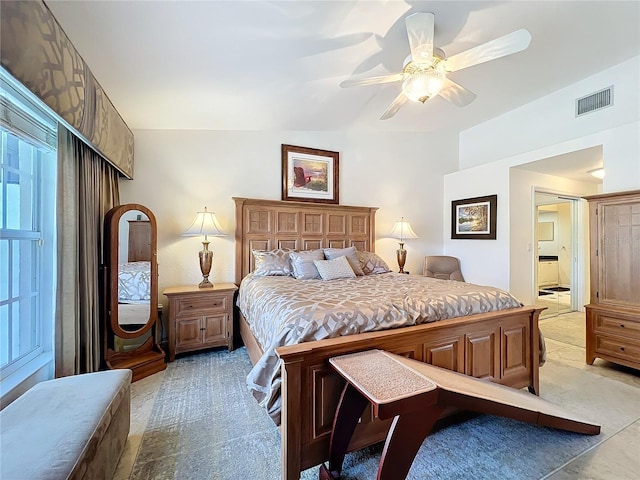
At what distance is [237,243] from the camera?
11.7 feet

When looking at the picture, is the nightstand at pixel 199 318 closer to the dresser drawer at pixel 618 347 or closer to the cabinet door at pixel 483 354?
the cabinet door at pixel 483 354

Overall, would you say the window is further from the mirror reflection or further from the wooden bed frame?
the wooden bed frame

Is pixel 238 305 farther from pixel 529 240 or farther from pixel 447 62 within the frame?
pixel 529 240

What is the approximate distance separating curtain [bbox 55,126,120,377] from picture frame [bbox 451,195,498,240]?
4.98m

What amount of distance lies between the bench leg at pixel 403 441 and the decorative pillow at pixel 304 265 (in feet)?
6.55

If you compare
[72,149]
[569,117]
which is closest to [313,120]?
[72,149]

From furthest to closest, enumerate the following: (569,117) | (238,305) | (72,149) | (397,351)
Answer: (569,117) → (238,305) → (72,149) → (397,351)

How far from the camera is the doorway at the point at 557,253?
4.72 metres

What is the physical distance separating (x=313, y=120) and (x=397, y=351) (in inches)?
122

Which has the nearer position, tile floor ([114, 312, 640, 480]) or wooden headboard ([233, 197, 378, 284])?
tile floor ([114, 312, 640, 480])

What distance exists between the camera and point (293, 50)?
2197 millimetres

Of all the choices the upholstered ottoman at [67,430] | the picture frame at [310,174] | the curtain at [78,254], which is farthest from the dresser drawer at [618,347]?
the curtain at [78,254]

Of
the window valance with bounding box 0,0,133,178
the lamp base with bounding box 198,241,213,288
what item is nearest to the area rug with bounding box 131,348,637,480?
the lamp base with bounding box 198,241,213,288

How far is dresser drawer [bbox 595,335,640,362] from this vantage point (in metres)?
2.48
